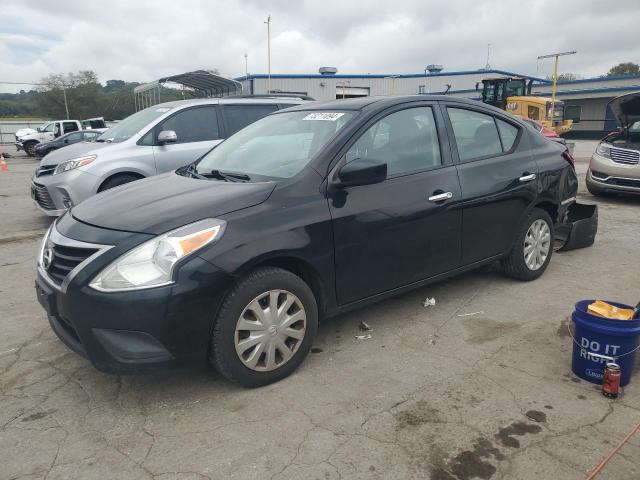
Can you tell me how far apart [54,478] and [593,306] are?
3.05 metres

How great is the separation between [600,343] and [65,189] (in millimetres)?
6431

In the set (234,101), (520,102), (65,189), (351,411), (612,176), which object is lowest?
(351,411)

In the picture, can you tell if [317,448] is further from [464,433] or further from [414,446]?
[464,433]

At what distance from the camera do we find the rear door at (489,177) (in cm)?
405

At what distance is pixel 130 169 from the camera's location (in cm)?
687

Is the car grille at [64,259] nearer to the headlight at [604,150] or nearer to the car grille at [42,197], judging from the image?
the car grille at [42,197]

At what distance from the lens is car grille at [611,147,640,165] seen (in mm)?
8938

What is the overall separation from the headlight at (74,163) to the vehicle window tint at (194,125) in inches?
38.9

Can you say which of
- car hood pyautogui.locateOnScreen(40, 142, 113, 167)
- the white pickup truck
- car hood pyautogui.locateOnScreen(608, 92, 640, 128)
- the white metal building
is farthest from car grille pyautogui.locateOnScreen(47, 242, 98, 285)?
the white metal building

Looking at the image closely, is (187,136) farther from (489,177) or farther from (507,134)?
(489,177)


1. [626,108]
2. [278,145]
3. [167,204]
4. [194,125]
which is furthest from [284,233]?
[626,108]

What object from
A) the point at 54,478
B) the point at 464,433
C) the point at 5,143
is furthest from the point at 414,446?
the point at 5,143

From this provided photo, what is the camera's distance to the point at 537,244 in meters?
4.77

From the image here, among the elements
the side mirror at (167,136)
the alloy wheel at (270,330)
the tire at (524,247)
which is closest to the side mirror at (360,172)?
the alloy wheel at (270,330)
